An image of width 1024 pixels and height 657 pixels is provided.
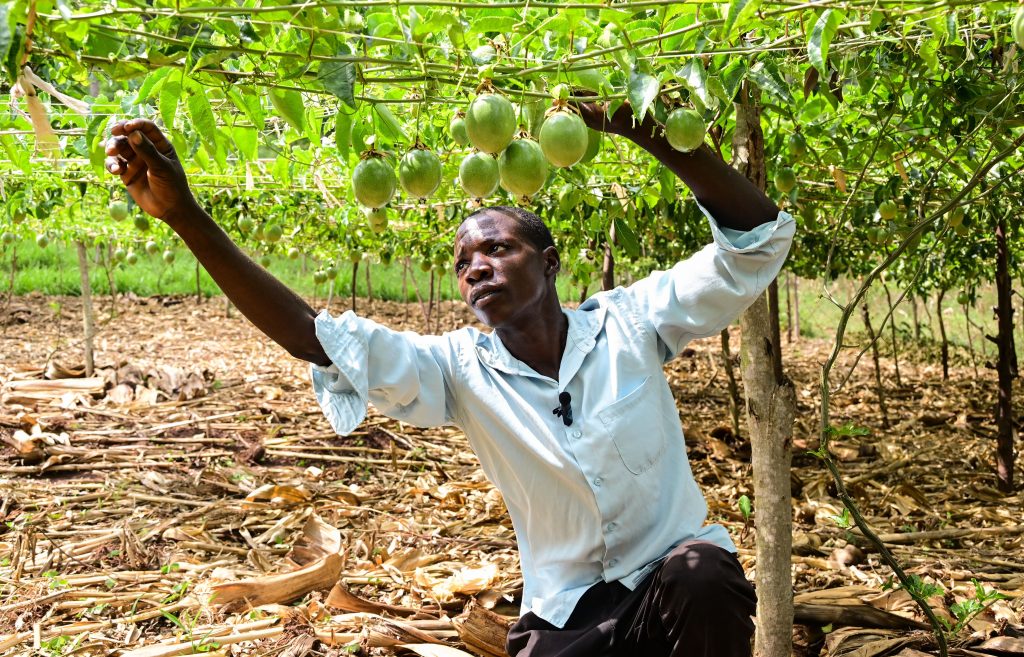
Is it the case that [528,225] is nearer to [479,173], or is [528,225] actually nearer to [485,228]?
[485,228]

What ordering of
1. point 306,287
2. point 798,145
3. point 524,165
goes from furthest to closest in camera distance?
point 306,287 → point 798,145 → point 524,165

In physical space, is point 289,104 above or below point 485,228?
above

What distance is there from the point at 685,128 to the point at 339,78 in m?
0.68

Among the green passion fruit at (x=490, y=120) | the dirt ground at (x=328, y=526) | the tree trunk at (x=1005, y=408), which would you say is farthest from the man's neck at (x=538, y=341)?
the tree trunk at (x=1005, y=408)

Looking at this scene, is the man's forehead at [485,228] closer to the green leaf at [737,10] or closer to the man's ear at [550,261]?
the man's ear at [550,261]

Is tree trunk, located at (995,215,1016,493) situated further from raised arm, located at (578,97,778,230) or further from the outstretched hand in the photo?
the outstretched hand

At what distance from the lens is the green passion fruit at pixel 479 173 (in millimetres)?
1706

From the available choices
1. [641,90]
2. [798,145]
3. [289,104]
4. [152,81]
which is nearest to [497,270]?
[289,104]

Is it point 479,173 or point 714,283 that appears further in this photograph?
point 714,283

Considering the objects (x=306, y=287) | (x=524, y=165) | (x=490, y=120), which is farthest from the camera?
(x=306, y=287)

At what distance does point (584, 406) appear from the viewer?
2.13m

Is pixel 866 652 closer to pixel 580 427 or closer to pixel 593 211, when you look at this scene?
pixel 580 427

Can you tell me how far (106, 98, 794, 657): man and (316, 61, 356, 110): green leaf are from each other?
41cm

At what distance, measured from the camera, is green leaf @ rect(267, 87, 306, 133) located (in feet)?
5.67
